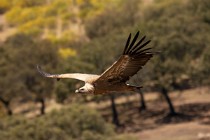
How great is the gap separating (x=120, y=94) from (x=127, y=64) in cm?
3892

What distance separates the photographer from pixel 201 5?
58781 mm

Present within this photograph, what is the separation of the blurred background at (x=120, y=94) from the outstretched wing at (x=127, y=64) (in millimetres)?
23464

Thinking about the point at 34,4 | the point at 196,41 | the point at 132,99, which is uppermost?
the point at 34,4

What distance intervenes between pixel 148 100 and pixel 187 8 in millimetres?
13805

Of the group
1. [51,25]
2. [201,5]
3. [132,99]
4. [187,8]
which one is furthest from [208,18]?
[51,25]

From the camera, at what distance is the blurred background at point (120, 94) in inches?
1468

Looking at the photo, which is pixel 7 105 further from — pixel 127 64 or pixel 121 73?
pixel 127 64

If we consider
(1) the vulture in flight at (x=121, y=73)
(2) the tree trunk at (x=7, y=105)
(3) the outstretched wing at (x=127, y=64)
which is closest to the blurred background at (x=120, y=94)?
(2) the tree trunk at (x=7, y=105)

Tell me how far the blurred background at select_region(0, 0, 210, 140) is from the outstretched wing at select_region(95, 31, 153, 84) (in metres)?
23.5

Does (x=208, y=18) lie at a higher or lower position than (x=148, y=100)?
higher

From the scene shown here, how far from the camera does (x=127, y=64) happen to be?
10.6 meters

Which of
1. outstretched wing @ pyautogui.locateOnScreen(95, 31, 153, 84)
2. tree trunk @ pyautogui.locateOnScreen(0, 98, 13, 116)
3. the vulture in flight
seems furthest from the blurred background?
outstretched wing @ pyautogui.locateOnScreen(95, 31, 153, 84)

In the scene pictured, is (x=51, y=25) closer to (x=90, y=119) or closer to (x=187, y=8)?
(x=187, y=8)

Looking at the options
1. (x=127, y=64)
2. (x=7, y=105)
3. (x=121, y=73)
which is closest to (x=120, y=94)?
(x=7, y=105)
